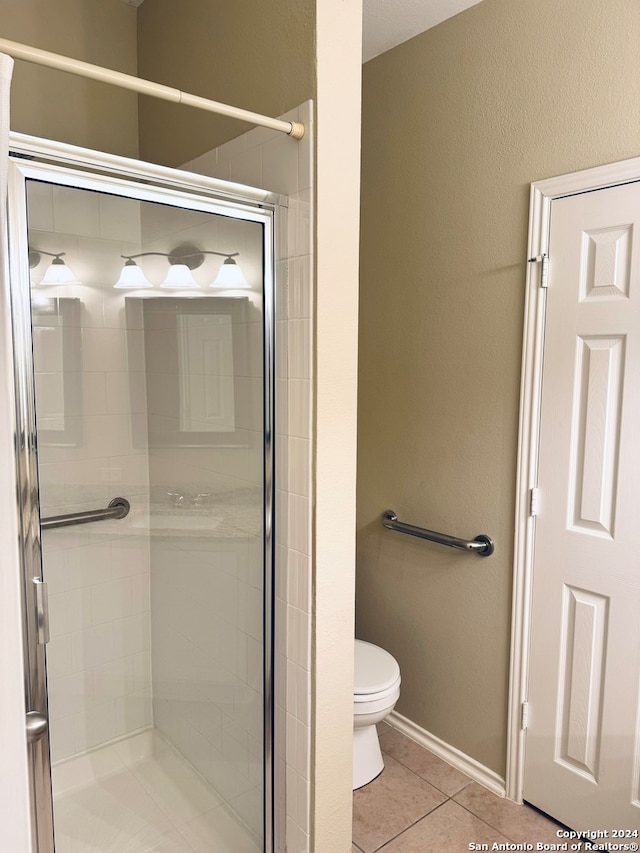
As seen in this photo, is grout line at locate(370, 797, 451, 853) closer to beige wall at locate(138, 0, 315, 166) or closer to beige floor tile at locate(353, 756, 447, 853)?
beige floor tile at locate(353, 756, 447, 853)

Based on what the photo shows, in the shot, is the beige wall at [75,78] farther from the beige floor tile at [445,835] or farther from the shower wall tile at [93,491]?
the beige floor tile at [445,835]

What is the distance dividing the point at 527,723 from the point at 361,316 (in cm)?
161

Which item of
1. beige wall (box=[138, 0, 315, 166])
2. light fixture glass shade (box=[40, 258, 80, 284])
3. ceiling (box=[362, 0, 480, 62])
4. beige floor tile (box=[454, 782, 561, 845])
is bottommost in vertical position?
beige floor tile (box=[454, 782, 561, 845])

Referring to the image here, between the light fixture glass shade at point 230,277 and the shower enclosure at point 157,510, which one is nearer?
the shower enclosure at point 157,510

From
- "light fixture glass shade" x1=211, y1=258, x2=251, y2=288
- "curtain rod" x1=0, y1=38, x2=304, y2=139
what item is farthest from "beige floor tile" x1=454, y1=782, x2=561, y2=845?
"curtain rod" x1=0, y1=38, x2=304, y2=139

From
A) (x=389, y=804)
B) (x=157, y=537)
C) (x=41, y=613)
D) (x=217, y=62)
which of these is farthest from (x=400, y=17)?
(x=389, y=804)

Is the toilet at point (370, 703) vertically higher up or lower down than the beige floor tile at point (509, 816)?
higher up

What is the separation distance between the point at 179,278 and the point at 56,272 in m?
0.29

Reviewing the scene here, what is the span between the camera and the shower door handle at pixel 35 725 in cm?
127

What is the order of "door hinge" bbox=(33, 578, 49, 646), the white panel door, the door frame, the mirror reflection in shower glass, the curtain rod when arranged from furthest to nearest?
the door frame → the white panel door → the mirror reflection in shower glass → "door hinge" bbox=(33, 578, 49, 646) → the curtain rod

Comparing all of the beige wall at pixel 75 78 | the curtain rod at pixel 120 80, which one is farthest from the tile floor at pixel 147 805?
the beige wall at pixel 75 78

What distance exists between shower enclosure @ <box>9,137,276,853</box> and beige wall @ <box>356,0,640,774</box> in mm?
867

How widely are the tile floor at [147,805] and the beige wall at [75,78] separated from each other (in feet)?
6.13

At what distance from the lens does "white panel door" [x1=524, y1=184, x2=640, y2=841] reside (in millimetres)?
1812
